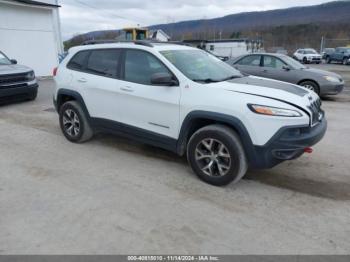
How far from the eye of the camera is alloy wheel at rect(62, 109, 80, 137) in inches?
218

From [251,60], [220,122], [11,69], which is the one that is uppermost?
[251,60]

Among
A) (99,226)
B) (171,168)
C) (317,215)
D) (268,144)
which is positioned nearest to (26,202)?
(99,226)

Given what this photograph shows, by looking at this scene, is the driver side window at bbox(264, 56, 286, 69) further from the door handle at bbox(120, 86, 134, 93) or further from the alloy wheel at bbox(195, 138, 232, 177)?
the alloy wheel at bbox(195, 138, 232, 177)

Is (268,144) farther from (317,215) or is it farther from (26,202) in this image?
(26,202)

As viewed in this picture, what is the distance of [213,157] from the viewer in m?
3.89

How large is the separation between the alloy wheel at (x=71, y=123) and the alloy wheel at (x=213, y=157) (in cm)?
255

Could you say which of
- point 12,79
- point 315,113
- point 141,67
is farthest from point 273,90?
→ point 12,79

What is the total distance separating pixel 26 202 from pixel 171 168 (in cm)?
192

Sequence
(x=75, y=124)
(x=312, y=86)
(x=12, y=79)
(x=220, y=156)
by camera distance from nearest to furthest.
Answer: (x=220, y=156)
(x=75, y=124)
(x=12, y=79)
(x=312, y=86)

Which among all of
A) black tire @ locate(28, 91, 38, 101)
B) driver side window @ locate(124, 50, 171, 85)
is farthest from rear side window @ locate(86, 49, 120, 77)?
black tire @ locate(28, 91, 38, 101)

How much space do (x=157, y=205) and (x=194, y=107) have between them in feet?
4.18

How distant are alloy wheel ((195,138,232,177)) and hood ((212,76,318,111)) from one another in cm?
70

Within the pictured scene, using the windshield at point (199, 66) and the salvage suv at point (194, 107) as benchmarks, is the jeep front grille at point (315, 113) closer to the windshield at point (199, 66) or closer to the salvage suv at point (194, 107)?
the salvage suv at point (194, 107)

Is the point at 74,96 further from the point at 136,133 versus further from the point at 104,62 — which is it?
the point at 136,133
